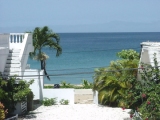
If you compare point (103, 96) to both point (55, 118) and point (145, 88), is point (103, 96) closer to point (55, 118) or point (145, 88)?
point (55, 118)

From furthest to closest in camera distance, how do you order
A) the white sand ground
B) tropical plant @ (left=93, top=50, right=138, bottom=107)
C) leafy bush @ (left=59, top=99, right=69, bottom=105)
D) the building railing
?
leafy bush @ (left=59, top=99, right=69, bottom=105) → the building railing → tropical plant @ (left=93, top=50, right=138, bottom=107) → the white sand ground

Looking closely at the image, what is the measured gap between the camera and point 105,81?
21812 mm

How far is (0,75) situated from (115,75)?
20.6 ft

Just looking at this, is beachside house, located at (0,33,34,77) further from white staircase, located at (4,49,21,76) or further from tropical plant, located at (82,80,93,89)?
tropical plant, located at (82,80,93,89)

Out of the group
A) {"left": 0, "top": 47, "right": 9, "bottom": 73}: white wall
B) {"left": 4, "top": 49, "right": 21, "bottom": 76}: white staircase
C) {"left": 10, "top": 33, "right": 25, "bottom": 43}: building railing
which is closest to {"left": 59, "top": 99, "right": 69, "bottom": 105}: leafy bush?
{"left": 4, "top": 49, "right": 21, "bottom": 76}: white staircase

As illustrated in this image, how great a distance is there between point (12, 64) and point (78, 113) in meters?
4.26

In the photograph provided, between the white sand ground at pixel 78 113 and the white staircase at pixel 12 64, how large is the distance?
226 centimetres

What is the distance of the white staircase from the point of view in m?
20.8

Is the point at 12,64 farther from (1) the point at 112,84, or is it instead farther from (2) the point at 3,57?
(1) the point at 112,84

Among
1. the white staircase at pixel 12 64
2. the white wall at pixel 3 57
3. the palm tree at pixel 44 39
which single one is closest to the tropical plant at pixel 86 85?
the palm tree at pixel 44 39

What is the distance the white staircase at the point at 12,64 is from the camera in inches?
818

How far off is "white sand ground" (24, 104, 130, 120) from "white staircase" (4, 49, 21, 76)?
2.26 meters

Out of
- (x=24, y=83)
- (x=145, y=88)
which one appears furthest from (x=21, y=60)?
(x=145, y=88)

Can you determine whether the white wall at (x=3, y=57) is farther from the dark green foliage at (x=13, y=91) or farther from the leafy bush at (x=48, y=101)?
the leafy bush at (x=48, y=101)
